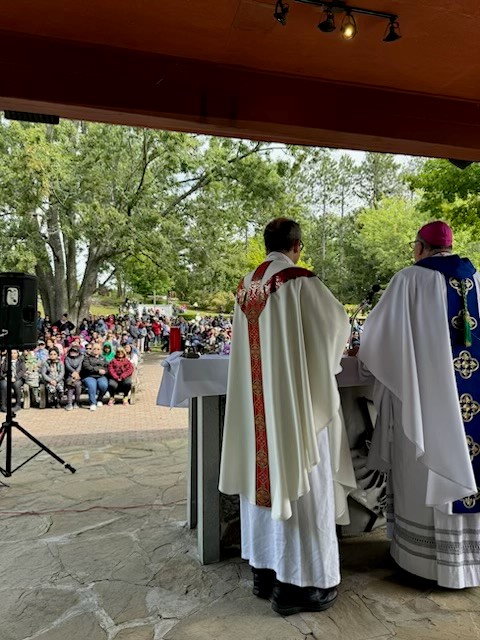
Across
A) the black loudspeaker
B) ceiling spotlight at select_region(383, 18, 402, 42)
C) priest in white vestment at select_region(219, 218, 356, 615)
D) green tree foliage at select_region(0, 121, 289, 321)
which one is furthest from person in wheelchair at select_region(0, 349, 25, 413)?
green tree foliage at select_region(0, 121, 289, 321)

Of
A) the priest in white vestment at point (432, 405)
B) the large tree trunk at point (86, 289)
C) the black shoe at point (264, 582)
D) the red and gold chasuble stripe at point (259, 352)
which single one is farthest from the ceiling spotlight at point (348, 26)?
the large tree trunk at point (86, 289)

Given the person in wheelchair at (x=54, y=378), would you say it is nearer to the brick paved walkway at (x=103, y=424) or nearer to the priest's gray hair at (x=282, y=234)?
the brick paved walkway at (x=103, y=424)

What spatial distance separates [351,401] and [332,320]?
101 cm

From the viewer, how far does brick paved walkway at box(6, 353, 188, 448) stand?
6301mm

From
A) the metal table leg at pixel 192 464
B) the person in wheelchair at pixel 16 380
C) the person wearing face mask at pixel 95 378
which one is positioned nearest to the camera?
the metal table leg at pixel 192 464

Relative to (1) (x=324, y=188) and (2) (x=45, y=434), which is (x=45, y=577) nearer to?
(2) (x=45, y=434)

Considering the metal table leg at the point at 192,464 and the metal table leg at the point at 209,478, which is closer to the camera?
the metal table leg at the point at 209,478

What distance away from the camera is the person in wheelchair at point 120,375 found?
9055mm

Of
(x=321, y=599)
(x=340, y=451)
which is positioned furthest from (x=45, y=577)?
(x=340, y=451)

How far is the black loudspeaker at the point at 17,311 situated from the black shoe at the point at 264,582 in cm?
312

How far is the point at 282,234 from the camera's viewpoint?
2.63 meters

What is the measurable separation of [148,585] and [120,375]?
655cm

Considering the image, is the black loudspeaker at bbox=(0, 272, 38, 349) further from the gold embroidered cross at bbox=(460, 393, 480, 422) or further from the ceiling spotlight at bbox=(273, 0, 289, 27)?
the gold embroidered cross at bbox=(460, 393, 480, 422)

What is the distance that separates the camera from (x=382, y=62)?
3775mm
